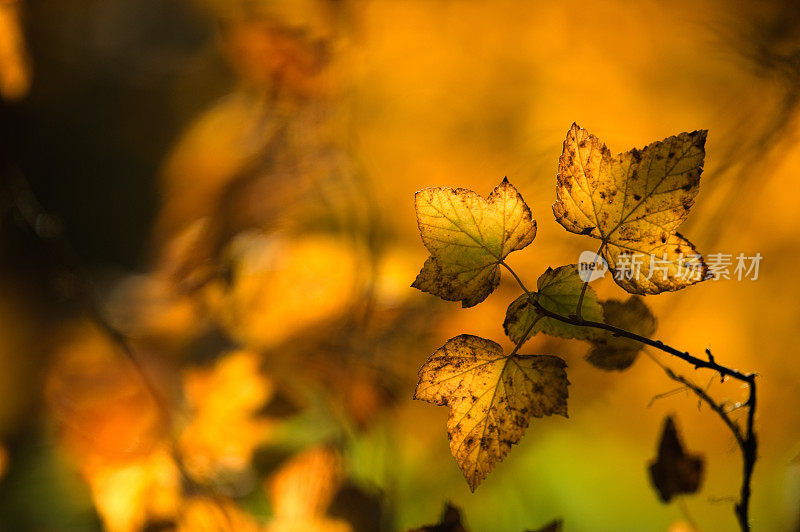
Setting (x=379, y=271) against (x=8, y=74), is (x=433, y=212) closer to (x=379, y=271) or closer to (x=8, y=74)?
(x=379, y=271)

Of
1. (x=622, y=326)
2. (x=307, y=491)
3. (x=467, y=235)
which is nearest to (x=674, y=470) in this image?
(x=622, y=326)

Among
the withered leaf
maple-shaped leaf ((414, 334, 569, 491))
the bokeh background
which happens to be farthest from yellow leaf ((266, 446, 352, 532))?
maple-shaped leaf ((414, 334, 569, 491))

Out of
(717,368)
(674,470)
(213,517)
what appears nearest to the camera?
(717,368)

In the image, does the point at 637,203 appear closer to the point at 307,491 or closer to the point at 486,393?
the point at 486,393

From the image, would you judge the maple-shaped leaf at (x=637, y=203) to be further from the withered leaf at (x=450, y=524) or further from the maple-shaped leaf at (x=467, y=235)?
the withered leaf at (x=450, y=524)

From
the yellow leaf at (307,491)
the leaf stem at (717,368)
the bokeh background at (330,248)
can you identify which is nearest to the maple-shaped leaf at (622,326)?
the leaf stem at (717,368)

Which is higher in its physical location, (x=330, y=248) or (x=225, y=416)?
(x=330, y=248)

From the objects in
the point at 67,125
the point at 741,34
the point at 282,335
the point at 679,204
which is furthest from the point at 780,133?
the point at 67,125
